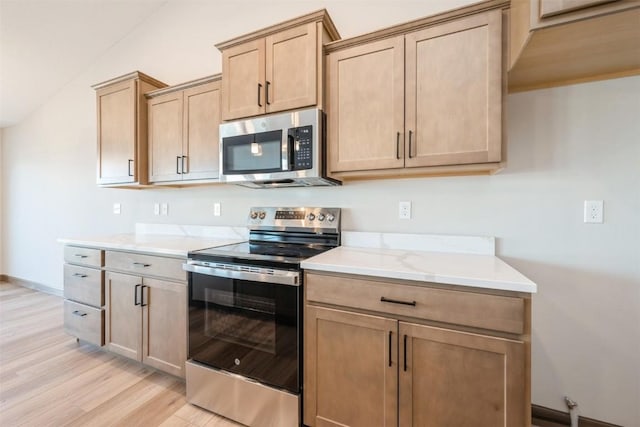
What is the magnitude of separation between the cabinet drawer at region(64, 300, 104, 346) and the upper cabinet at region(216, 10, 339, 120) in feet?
6.06

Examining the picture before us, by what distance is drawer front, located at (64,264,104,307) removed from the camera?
2152mm

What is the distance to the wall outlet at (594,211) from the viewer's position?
57.4 inches

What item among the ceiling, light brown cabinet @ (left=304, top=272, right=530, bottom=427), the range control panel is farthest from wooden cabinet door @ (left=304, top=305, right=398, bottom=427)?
the ceiling

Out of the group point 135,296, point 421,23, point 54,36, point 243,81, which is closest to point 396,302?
Result: point 421,23

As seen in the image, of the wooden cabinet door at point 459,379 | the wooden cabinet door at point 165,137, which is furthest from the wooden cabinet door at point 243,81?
the wooden cabinet door at point 459,379

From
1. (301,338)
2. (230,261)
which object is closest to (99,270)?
(230,261)

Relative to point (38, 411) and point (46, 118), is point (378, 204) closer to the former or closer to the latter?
point (38, 411)

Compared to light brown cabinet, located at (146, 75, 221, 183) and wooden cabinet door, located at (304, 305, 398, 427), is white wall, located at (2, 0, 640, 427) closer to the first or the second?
light brown cabinet, located at (146, 75, 221, 183)

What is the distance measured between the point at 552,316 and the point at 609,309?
0.25 m

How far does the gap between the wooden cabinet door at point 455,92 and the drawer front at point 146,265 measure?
1.57 meters

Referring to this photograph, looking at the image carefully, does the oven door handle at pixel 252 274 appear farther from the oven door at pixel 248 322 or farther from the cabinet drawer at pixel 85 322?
the cabinet drawer at pixel 85 322

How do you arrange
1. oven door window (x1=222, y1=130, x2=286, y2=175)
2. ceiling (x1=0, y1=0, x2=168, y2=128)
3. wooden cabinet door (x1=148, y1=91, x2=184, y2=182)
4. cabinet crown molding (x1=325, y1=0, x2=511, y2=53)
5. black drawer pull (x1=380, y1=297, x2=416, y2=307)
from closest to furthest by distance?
black drawer pull (x1=380, y1=297, x2=416, y2=307) < cabinet crown molding (x1=325, y1=0, x2=511, y2=53) < oven door window (x1=222, y1=130, x2=286, y2=175) < wooden cabinet door (x1=148, y1=91, x2=184, y2=182) < ceiling (x1=0, y1=0, x2=168, y2=128)

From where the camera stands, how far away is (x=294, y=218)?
82.3 inches

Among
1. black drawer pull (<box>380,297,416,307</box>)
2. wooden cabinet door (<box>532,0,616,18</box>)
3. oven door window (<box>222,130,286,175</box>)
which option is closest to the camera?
wooden cabinet door (<box>532,0,616,18</box>)
